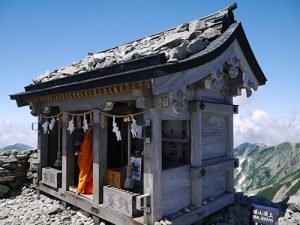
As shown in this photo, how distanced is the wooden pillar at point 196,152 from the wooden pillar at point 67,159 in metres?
4.20

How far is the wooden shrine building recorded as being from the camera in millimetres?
6000

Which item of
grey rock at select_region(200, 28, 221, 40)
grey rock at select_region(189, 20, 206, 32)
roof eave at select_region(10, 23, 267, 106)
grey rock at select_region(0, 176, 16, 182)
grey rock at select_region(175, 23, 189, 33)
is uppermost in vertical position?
grey rock at select_region(175, 23, 189, 33)

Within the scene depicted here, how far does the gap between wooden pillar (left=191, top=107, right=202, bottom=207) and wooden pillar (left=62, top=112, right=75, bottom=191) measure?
4204mm

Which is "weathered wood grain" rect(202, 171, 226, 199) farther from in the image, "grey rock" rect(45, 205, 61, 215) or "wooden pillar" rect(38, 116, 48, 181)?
"wooden pillar" rect(38, 116, 48, 181)

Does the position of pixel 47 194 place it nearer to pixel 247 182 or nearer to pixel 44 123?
pixel 44 123

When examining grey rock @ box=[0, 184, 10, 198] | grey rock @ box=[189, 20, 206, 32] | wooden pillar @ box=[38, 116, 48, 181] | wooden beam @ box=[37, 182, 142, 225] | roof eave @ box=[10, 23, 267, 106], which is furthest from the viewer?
grey rock @ box=[0, 184, 10, 198]

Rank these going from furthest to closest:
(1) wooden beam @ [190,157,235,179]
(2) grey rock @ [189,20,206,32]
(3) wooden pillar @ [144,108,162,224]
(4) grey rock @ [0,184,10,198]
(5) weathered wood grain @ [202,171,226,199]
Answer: (4) grey rock @ [0,184,10,198] → (5) weathered wood grain @ [202,171,226,199] → (2) grey rock @ [189,20,206,32] → (1) wooden beam @ [190,157,235,179] → (3) wooden pillar @ [144,108,162,224]

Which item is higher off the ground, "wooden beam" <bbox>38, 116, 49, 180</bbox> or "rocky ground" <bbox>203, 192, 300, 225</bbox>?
"wooden beam" <bbox>38, 116, 49, 180</bbox>

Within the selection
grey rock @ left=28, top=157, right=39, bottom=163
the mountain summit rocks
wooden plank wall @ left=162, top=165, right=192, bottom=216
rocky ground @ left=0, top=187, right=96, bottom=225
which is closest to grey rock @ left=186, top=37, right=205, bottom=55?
wooden plank wall @ left=162, top=165, right=192, bottom=216

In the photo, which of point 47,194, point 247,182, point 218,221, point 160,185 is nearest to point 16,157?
point 47,194

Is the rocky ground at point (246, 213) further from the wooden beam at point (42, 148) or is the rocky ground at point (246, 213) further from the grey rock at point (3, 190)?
the grey rock at point (3, 190)

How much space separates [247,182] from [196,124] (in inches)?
6811

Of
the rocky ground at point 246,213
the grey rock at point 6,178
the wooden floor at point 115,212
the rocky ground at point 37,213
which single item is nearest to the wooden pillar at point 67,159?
the wooden floor at point 115,212

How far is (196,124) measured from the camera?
7.21 m
